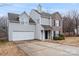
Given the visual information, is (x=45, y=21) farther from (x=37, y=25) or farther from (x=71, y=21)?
(x=71, y=21)

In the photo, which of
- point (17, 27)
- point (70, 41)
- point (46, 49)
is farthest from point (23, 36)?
point (70, 41)

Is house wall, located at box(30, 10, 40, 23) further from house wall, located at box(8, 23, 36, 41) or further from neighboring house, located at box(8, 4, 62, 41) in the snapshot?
house wall, located at box(8, 23, 36, 41)

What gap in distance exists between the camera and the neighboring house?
3.14 meters

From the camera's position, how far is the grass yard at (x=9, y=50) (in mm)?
3092

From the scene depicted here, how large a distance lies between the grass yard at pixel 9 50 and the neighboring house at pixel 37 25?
13cm

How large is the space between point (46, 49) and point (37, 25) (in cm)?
40

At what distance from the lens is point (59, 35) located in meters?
3.19

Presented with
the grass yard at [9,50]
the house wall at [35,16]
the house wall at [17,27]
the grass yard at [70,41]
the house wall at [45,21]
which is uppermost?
the house wall at [35,16]

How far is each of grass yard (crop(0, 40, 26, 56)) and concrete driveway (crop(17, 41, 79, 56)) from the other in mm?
65

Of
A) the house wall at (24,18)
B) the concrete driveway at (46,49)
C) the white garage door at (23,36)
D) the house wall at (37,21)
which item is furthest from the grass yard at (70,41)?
the house wall at (24,18)

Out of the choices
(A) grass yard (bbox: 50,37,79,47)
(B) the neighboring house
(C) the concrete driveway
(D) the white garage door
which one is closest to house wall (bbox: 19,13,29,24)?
(B) the neighboring house

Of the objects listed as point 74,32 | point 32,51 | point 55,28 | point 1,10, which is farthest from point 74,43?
point 1,10

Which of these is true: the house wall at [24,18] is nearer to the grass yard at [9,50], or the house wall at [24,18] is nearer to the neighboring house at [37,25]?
the neighboring house at [37,25]

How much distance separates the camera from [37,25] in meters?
3.18
